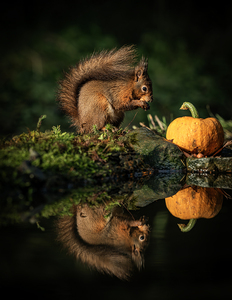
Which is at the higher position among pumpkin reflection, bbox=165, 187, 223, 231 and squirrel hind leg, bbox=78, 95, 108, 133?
squirrel hind leg, bbox=78, 95, 108, 133

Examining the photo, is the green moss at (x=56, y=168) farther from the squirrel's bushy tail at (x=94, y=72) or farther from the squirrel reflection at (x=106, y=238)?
the squirrel's bushy tail at (x=94, y=72)

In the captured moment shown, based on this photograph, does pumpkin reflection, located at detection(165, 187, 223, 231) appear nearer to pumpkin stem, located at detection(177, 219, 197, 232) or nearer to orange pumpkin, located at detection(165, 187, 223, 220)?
orange pumpkin, located at detection(165, 187, 223, 220)

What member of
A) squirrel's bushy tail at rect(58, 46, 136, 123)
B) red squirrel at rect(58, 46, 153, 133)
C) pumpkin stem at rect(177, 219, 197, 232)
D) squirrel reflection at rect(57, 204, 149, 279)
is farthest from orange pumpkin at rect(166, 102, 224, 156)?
pumpkin stem at rect(177, 219, 197, 232)

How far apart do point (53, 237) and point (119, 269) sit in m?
0.46

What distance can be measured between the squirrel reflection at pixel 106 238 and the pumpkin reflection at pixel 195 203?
1.27 ft


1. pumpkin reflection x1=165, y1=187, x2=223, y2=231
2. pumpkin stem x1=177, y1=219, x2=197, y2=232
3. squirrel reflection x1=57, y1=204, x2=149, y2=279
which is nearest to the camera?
squirrel reflection x1=57, y1=204, x2=149, y2=279

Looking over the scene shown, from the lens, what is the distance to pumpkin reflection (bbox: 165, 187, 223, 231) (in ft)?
7.72

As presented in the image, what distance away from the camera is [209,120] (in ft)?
15.1

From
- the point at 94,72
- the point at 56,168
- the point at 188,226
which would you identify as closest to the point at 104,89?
the point at 94,72

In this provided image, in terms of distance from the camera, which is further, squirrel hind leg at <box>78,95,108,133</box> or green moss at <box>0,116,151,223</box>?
squirrel hind leg at <box>78,95,108,133</box>

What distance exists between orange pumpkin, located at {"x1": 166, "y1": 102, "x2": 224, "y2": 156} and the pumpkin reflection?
1.41 meters

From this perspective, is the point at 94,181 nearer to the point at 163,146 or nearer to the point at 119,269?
the point at 163,146

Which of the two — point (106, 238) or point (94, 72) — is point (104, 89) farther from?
point (106, 238)

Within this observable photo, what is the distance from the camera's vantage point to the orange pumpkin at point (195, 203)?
2.35m
